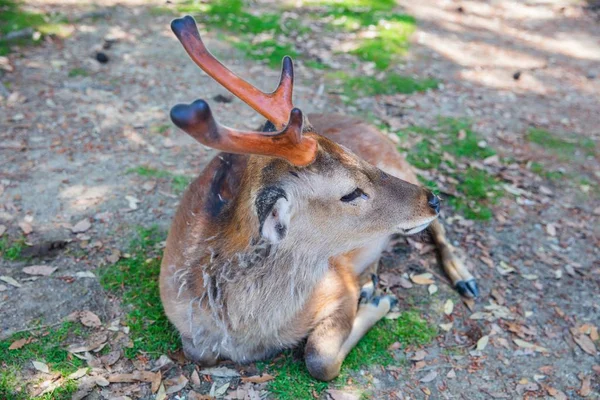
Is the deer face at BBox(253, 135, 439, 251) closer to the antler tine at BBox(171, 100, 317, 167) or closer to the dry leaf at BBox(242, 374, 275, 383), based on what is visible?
the antler tine at BBox(171, 100, 317, 167)

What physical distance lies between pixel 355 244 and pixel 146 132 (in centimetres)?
371

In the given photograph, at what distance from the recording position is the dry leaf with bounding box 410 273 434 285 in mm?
4797

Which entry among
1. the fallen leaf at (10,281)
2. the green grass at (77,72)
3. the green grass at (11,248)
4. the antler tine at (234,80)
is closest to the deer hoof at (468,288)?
the antler tine at (234,80)

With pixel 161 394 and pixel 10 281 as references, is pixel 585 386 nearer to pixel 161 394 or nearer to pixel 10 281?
pixel 161 394

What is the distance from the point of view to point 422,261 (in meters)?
5.05

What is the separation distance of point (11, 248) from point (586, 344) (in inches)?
181

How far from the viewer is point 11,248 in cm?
456

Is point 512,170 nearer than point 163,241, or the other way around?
point 163,241

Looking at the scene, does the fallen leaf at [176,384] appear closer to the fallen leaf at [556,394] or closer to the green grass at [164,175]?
the green grass at [164,175]

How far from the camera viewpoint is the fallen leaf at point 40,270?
4.35 m

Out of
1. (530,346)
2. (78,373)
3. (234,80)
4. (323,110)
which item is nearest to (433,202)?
(234,80)

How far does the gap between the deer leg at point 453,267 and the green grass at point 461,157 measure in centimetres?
58

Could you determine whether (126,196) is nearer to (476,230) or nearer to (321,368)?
(321,368)

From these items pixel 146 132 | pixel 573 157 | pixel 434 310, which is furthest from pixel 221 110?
pixel 573 157
